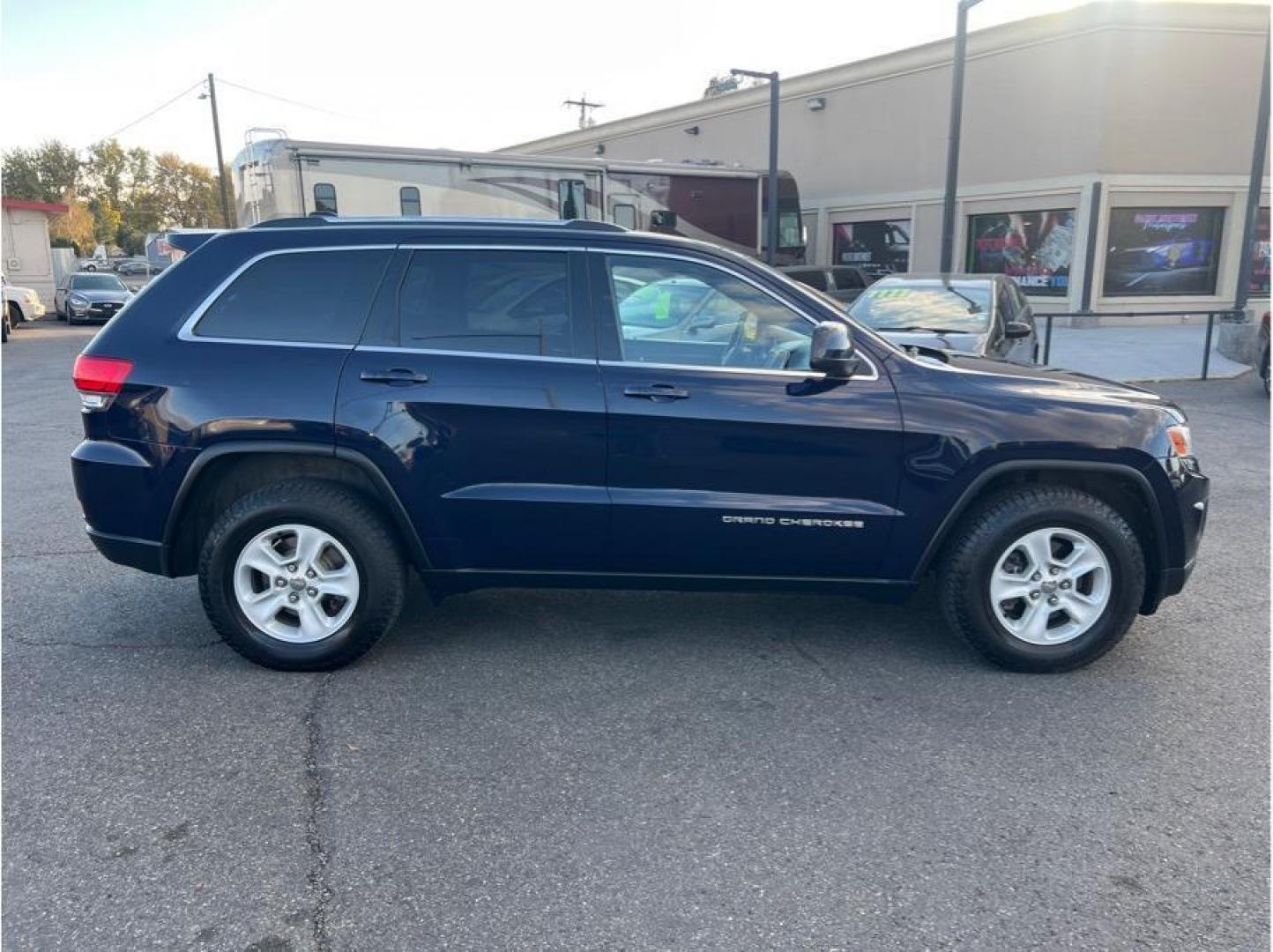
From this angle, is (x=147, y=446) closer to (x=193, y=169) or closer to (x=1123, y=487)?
(x=1123, y=487)

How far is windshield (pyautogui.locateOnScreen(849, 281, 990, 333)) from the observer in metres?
9.05

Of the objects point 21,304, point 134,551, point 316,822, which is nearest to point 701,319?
point 316,822

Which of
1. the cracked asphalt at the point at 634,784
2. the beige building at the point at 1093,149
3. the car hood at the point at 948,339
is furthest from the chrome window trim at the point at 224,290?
the beige building at the point at 1093,149

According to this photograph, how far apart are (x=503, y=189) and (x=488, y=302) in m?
13.5

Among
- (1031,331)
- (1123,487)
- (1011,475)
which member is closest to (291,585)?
(1011,475)

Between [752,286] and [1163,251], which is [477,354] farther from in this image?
[1163,251]

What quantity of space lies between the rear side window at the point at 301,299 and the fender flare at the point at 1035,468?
8.51 ft

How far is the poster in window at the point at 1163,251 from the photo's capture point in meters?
21.2

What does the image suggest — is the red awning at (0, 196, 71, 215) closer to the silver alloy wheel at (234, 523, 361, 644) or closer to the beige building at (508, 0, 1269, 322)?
the beige building at (508, 0, 1269, 322)

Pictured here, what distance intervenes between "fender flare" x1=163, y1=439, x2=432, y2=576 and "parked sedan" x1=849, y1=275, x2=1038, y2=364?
549 cm

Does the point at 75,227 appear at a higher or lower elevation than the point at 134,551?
higher

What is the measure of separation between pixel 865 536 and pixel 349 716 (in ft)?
7.23

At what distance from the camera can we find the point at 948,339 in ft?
28.0

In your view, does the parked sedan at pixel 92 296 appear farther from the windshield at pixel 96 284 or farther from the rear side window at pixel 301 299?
the rear side window at pixel 301 299
